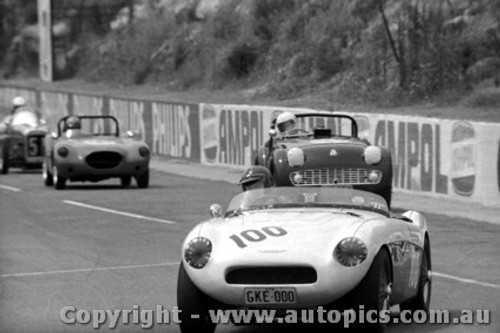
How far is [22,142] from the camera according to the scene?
32344 mm

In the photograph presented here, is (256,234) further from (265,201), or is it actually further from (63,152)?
(63,152)

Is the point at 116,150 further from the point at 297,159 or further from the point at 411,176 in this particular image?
the point at 297,159

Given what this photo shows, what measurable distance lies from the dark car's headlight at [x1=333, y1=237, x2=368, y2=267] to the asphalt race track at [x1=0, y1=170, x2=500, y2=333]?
694 millimetres

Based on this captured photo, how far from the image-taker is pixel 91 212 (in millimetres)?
21984

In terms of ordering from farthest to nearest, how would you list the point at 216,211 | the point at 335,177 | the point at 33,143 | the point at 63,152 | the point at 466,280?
the point at 33,143
the point at 63,152
the point at 335,177
the point at 466,280
the point at 216,211

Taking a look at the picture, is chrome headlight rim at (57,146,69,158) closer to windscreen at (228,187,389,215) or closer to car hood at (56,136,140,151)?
car hood at (56,136,140,151)

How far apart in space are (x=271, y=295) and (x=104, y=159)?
17.8m

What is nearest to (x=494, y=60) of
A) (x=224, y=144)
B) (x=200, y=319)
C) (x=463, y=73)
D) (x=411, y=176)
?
(x=463, y=73)

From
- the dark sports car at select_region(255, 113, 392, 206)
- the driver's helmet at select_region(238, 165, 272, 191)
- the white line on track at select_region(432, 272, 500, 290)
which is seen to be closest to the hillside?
the dark sports car at select_region(255, 113, 392, 206)

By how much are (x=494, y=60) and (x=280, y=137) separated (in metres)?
14.4

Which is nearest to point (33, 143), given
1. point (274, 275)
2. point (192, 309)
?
point (192, 309)

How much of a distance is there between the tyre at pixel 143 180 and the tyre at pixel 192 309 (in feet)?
56.9

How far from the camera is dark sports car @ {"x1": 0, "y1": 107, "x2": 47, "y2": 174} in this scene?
3225cm

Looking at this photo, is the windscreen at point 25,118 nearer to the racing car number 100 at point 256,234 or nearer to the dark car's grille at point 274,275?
the racing car number 100 at point 256,234
